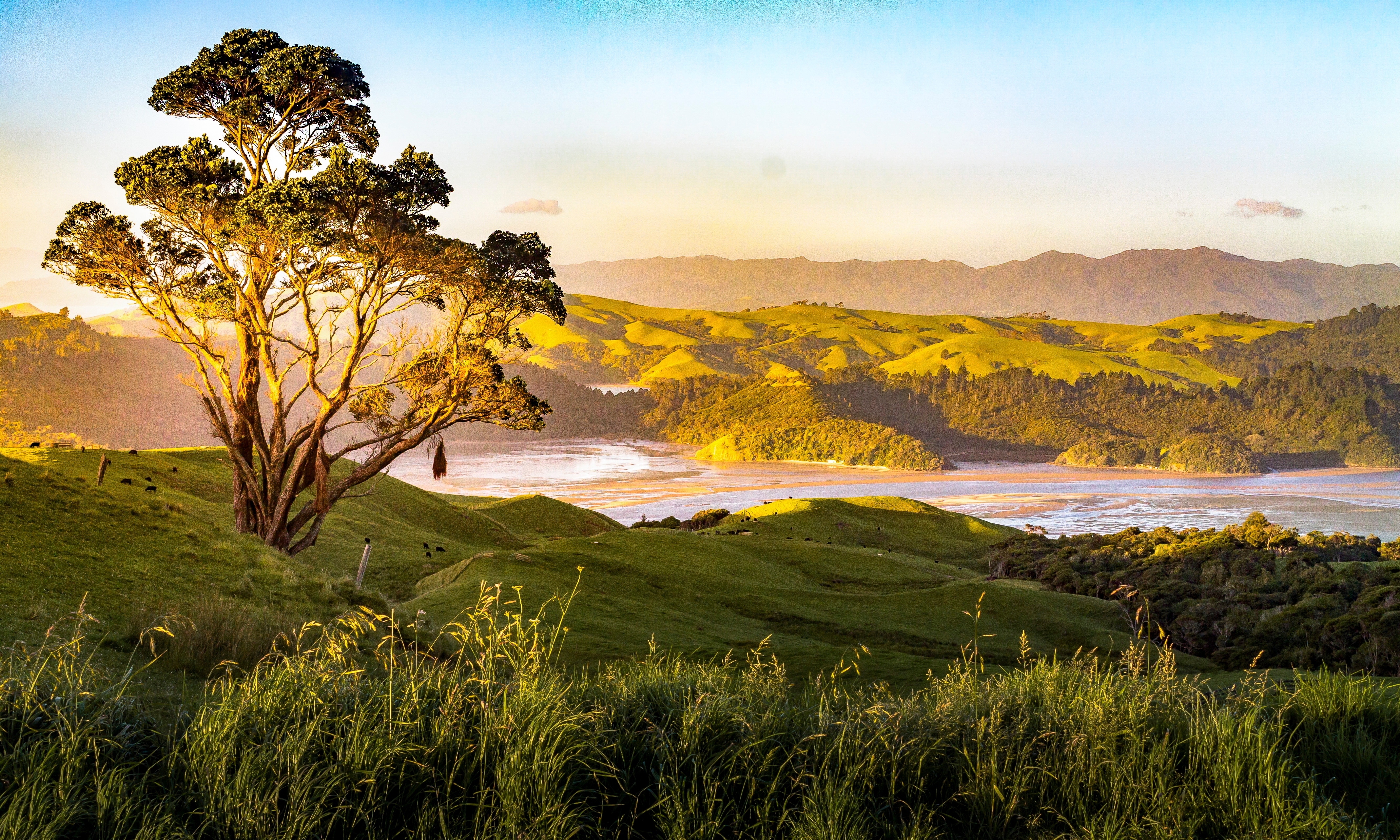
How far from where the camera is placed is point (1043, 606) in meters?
22.8

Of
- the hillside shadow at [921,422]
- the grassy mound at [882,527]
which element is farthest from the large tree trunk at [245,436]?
the hillside shadow at [921,422]

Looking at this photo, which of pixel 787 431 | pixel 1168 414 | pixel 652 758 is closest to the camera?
pixel 652 758

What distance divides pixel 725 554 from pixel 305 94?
1755 centimetres

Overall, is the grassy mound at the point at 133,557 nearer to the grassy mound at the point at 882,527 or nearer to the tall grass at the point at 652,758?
the tall grass at the point at 652,758

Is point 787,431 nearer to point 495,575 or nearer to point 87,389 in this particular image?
point 87,389

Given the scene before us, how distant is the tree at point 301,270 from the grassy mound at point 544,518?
17743 mm

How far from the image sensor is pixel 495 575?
57.9 feet

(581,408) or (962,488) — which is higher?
(581,408)

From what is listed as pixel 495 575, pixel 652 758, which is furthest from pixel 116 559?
pixel 652 758

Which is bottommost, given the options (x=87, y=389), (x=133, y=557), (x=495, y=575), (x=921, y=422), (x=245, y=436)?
(x=921, y=422)

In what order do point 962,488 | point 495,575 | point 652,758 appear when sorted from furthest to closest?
point 962,488
point 495,575
point 652,758

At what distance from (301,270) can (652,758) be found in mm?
17084

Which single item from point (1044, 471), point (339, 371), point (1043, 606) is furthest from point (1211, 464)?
point (339, 371)

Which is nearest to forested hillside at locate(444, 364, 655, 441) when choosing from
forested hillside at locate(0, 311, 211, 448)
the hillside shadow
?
the hillside shadow
